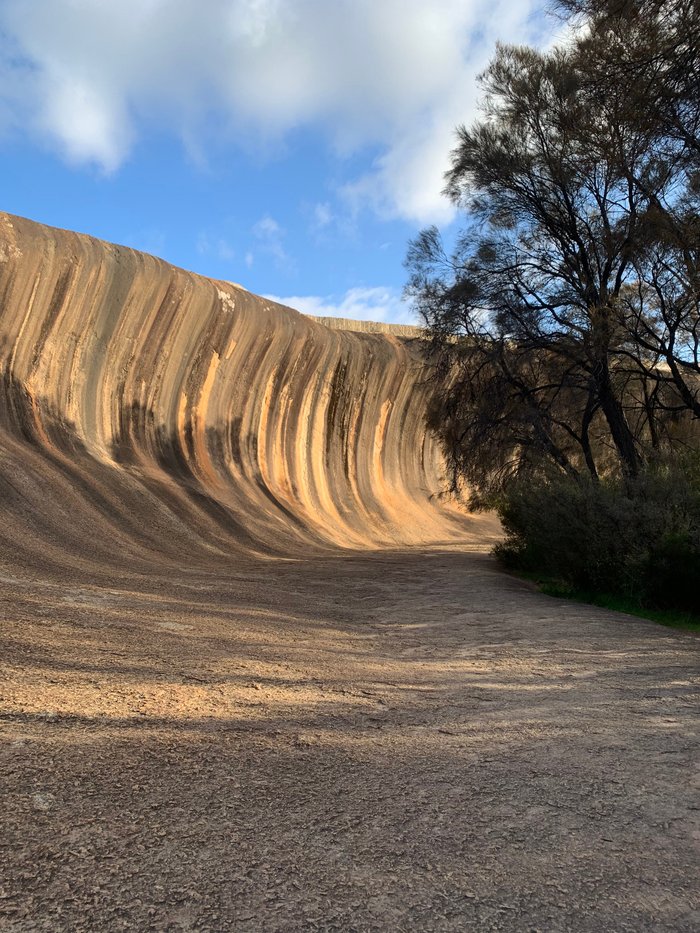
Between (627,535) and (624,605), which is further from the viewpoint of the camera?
(627,535)

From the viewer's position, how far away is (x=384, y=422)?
85.9 ft

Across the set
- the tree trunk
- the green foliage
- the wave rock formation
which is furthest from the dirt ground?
the tree trunk

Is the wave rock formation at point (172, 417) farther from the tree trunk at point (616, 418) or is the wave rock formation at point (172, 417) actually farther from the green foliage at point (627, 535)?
the green foliage at point (627, 535)

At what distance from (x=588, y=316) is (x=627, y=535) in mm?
5540

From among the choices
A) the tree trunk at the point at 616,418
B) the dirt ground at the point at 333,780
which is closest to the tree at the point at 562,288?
the tree trunk at the point at 616,418

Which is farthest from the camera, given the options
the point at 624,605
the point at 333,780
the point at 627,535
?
the point at 627,535

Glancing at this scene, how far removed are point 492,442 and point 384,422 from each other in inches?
425

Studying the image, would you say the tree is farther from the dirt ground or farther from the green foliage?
the dirt ground

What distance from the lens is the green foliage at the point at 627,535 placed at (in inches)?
356

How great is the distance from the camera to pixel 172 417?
1841 centimetres

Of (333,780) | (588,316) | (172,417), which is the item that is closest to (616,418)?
(588,316)

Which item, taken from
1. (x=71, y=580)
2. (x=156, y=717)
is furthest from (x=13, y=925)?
(x=71, y=580)

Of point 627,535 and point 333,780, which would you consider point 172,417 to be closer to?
point 627,535

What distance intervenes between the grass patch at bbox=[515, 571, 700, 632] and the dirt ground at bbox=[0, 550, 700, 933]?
6.54 feet
